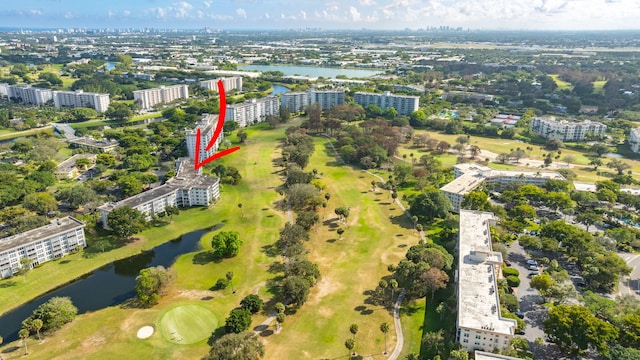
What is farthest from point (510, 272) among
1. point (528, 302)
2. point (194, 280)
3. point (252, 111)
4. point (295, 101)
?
point (295, 101)

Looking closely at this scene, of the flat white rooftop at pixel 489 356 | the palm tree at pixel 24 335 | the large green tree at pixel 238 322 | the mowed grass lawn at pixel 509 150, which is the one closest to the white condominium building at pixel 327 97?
the mowed grass lawn at pixel 509 150

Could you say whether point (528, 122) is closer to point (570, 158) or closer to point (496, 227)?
point (570, 158)

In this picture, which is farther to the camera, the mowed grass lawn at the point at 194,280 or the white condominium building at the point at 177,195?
the white condominium building at the point at 177,195

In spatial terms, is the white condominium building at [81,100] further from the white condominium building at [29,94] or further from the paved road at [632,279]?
the paved road at [632,279]

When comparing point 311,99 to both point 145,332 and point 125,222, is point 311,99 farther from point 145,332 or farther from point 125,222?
point 145,332

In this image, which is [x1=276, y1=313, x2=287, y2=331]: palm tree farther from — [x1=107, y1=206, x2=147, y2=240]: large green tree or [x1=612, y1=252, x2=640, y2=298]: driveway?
[x1=612, y1=252, x2=640, y2=298]: driveway

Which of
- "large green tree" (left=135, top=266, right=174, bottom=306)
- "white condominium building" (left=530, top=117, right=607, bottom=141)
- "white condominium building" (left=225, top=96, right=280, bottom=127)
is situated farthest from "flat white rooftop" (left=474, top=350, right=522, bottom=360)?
"white condominium building" (left=225, top=96, right=280, bottom=127)
